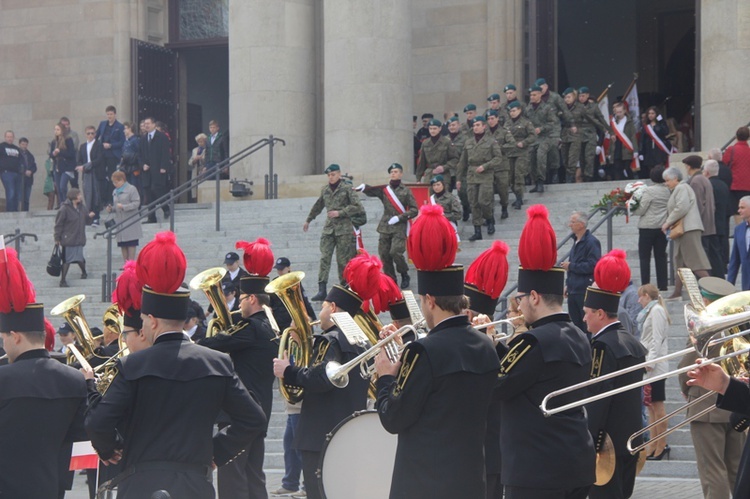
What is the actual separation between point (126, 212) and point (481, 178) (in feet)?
17.6

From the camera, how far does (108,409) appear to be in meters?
5.83

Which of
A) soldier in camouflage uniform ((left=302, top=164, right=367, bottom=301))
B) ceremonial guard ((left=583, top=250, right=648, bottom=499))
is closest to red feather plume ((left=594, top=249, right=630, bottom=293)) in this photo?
ceremonial guard ((left=583, top=250, right=648, bottom=499))

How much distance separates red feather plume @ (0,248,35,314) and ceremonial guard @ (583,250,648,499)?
11.1 ft

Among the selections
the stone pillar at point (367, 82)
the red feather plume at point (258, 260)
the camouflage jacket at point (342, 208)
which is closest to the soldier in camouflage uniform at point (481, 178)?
the camouflage jacket at point (342, 208)

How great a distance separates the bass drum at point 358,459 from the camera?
777 centimetres

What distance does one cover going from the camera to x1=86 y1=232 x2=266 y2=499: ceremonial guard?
5.88 m

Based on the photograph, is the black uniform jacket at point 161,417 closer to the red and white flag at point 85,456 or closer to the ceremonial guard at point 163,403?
the ceremonial guard at point 163,403

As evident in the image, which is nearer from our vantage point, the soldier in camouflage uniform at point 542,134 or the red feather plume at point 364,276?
the red feather plume at point 364,276

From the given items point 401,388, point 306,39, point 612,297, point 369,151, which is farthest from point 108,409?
point 306,39

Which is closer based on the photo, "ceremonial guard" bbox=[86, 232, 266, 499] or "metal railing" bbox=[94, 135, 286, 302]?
"ceremonial guard" bbox=[86, 232, 266, 499]

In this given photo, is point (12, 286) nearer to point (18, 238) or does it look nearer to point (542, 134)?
point (542, 134)

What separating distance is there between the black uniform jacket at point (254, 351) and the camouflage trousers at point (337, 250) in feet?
21.8

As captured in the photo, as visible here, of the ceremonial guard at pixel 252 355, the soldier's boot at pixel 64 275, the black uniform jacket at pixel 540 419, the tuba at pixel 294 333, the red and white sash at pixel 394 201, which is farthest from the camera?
the soldier's boot at pixel 64 275

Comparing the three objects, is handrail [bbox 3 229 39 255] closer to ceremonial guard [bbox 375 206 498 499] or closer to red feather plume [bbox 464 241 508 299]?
red feather plume [bbox 464 241 508 299]
